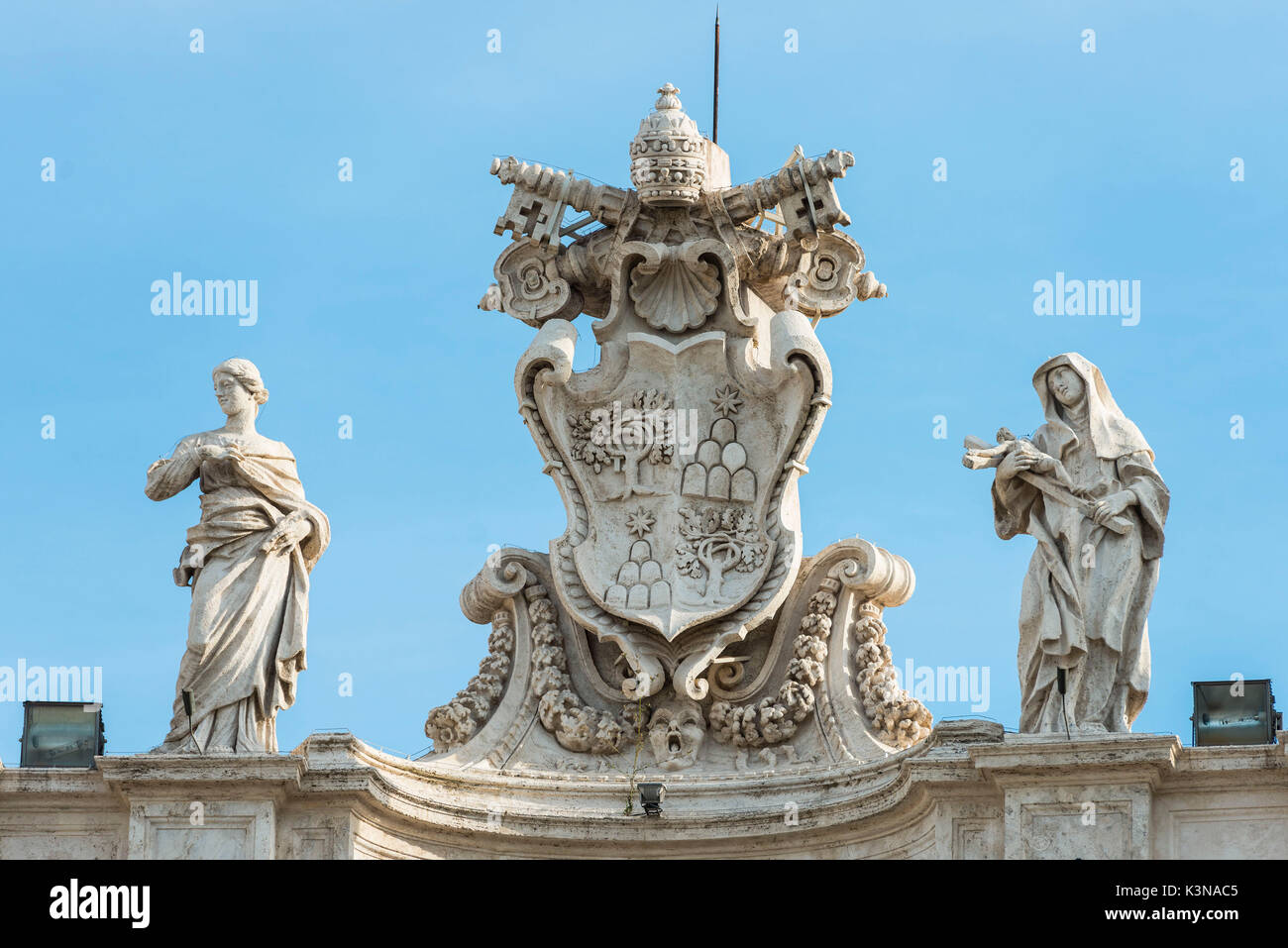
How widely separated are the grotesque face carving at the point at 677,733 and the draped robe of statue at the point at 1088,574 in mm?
2537

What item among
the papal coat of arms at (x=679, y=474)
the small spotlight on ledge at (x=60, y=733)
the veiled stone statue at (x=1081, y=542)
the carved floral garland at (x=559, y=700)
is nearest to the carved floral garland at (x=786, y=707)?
the papal coat of arms at (x=679, y=474)

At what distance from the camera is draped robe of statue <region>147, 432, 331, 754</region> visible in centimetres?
2719

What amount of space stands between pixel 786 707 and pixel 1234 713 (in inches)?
125

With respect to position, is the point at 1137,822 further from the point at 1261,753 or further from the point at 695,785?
the point at 695,785

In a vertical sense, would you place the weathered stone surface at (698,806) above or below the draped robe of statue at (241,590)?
below

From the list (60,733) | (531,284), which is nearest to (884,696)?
(531,284)

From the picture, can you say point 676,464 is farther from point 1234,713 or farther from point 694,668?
point 1234,713

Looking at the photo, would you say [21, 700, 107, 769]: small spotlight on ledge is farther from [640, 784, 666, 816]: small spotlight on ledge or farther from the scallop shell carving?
the scallop shell carving

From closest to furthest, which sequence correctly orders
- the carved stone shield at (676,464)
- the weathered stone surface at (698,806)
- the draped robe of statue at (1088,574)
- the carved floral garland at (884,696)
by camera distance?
1. the weathered stone surface at (698,806)
2. the draped robe of statue at (1088,574)
3. the carved floral garland at (884,696)
4. the carved stone shield at (676,464)

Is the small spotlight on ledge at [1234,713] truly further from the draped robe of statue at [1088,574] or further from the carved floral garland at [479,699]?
the carved floral garland at [479,699]

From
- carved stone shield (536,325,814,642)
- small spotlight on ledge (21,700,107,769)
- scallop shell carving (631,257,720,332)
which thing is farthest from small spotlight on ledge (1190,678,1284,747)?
small spotlight on ledge (21,700,107,769)

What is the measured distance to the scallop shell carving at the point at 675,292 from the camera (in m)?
29.2

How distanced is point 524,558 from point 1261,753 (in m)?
5.49

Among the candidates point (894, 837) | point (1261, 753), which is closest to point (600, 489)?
point (894, 837)
